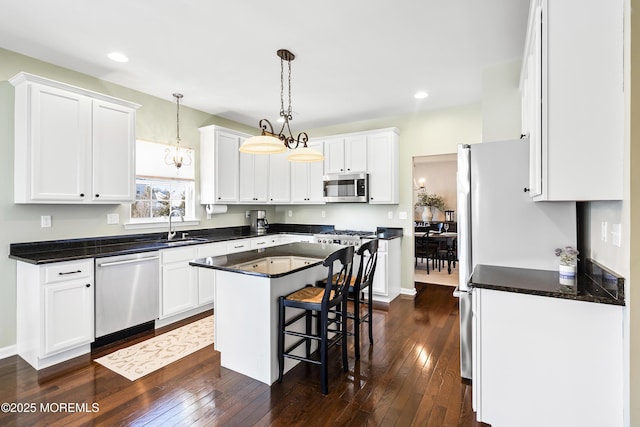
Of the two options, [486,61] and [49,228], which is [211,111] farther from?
→ [486,61]

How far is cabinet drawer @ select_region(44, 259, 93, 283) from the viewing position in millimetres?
2655

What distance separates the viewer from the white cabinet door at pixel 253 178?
500 centimetres

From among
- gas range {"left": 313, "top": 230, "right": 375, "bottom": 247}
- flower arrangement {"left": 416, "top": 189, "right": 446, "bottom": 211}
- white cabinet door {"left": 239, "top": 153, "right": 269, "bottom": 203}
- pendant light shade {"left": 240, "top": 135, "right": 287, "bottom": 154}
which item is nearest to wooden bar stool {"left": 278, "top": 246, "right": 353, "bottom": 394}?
pendant light shade {"left": 240, "top": 135, "right": 287, "bottom": 154}

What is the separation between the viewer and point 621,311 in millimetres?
1494

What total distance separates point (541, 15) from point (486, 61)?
5.07 ft

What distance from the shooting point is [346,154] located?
16.5 feet

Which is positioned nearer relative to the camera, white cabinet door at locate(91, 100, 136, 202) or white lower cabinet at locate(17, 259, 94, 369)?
white lower cabinet at locate(17, 259, 94, 369)

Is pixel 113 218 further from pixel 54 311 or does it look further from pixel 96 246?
pixel 54 311

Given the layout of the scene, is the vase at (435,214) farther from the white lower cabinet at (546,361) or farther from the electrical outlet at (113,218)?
the electrical outlet at (113,218)

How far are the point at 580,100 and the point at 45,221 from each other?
426cm

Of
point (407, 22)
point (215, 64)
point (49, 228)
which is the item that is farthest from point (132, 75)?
point (407, 22)

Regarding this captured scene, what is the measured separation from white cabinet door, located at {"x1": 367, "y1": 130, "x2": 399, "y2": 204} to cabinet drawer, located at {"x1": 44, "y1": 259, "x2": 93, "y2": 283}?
11.7ft

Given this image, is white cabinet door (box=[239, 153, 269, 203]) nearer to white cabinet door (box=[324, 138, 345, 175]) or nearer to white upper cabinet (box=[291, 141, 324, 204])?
white upper cabinet (box=[291, 141, 324, 204])

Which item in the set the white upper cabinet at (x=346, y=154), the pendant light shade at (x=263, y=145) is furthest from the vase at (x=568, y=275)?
the white upper cabinet at (x=346, y=154)
